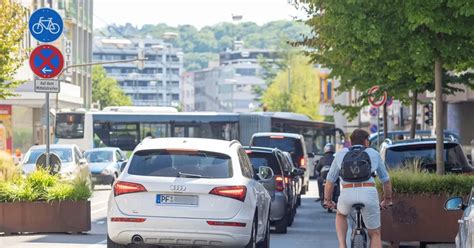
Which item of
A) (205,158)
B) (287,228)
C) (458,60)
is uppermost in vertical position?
(458,60)

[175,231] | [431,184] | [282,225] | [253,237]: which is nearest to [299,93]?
[282,225]

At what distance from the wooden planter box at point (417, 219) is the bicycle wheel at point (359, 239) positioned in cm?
482

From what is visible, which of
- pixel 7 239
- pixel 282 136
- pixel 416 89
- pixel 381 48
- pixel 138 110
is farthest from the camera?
pixel 138 110

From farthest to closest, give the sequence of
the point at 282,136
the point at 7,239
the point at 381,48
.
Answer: the point at 282,136 < the point at 381,48 < the point at 7,239

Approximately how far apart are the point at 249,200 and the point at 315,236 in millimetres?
6905

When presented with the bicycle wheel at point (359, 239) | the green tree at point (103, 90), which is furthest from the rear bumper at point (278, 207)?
the green tree at point (103, 90)

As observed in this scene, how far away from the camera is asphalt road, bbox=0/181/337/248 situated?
17672 millimetres

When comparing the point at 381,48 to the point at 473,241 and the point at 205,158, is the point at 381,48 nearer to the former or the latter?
the point at 205,158

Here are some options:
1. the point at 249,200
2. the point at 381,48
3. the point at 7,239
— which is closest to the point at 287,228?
the point at 381,48

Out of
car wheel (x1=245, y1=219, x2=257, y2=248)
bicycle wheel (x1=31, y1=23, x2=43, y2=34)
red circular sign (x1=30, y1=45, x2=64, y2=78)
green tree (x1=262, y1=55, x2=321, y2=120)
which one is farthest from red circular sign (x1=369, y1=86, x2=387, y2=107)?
green tree (x1=262, y1=55, x2=321, y2=120)

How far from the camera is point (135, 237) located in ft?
45.4

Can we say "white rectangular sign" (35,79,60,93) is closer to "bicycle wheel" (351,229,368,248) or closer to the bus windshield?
"bicycle wheel" (351,229,368,248)

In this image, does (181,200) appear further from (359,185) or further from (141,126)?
(141,126)

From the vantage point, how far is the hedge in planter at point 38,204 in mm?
18992
